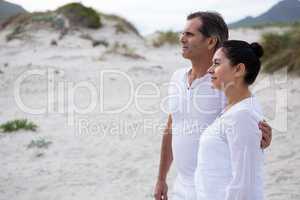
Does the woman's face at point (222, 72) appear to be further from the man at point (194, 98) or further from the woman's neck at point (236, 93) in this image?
the man at point (194, 98)

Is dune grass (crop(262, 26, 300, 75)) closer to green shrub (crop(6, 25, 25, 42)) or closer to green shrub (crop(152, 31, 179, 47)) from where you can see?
green shrub (crop(152, 31, 179, 47))

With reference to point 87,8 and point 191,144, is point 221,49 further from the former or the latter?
point 87,8

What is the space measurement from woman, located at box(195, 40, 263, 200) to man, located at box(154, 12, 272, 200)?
0.97 ft

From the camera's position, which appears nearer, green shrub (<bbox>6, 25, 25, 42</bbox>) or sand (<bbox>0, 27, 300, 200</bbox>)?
sand (<bbox>0, 27, 300, 200</bbox>)

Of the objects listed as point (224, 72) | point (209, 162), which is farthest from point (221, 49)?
point (209, 162)

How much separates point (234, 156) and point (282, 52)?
9.21m

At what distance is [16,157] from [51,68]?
6.64 metres

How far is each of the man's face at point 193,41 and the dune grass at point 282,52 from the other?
7.04 meters

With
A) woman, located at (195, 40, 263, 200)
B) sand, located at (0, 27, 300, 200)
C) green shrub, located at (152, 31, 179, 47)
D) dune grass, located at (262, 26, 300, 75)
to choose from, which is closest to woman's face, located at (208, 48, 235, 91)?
woman, located at (195, 40, 263, 200)

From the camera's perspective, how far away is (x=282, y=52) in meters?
10.6

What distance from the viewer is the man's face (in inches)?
92.0

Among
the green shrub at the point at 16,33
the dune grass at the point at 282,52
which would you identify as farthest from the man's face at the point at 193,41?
the green shrub at the point at 16,33

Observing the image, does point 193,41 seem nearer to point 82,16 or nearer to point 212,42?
point 212,42

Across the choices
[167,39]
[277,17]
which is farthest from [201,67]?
[277,17]
